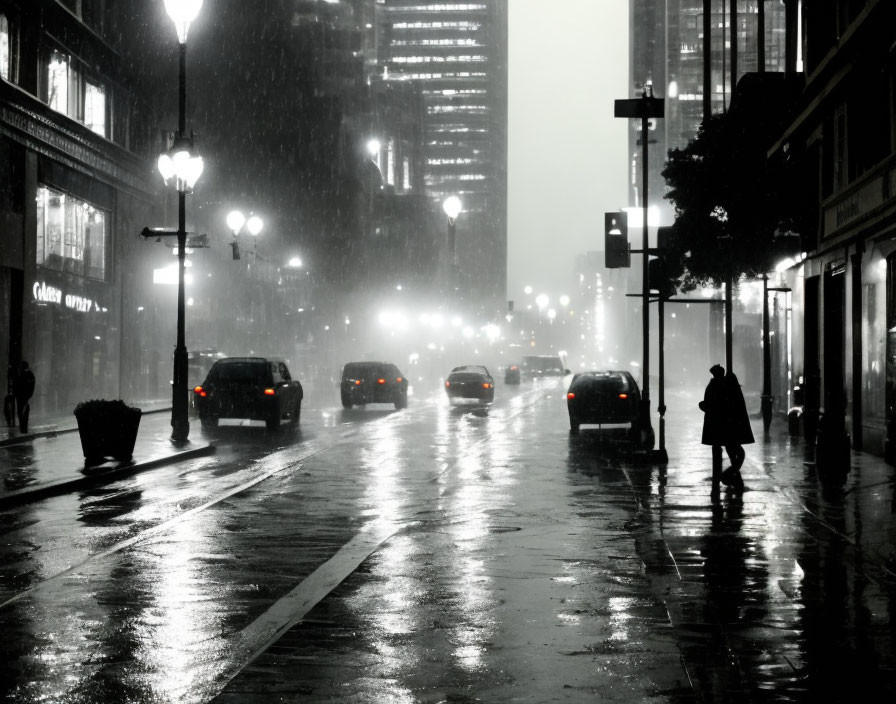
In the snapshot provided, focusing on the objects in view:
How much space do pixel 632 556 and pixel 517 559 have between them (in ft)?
3.54

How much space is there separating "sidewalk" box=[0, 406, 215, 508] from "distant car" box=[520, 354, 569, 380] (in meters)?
63.5

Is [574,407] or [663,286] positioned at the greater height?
[663,286]

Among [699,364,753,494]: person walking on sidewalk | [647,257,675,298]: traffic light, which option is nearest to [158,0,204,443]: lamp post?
[647,257,675,298]: traffic light

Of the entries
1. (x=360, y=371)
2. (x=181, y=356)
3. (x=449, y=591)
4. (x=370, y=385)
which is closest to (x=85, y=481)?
(x=181, y=356)

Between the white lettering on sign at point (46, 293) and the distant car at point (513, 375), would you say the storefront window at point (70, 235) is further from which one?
the distant car at point (513, 375)

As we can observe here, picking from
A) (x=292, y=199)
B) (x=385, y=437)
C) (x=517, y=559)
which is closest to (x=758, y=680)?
(x=517, y=559)

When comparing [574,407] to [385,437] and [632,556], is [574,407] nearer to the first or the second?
[385,437]

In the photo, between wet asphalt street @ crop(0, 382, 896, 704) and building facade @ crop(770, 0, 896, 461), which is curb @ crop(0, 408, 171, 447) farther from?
building facade @ crop(770, 0, 896, 461)

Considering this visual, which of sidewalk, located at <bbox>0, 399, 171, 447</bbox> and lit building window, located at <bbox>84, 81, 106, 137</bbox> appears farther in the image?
lit building window, located at <bbox>84, 81, 106, 137</bbox>

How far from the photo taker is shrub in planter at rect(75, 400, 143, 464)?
64.3 ft

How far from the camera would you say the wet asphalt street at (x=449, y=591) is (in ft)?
21.2

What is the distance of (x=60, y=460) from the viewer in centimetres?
2092

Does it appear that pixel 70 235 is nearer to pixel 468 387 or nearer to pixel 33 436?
pixel 468 387

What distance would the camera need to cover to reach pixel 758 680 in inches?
254
